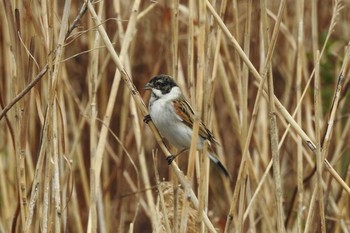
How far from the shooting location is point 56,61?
238 centimetres

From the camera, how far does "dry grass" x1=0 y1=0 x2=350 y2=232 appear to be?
2.49 metres

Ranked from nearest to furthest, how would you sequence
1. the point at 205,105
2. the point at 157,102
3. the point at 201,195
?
the point at 201,195
the point at 205,105
the point at 157,102

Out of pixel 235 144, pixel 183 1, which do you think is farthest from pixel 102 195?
pixel 183 1

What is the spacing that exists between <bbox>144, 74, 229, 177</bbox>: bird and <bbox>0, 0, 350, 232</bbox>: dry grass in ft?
0.52

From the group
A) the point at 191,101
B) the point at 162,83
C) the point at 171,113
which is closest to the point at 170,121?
the point at 171,113

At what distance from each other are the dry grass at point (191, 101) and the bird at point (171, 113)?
0.52ft

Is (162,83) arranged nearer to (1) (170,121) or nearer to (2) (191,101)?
(1) (170,121)

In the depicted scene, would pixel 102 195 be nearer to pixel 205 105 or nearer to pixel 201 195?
pixel 205 105

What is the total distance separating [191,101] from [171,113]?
0.49 m

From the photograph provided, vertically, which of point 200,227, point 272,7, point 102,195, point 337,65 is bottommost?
point 200,227

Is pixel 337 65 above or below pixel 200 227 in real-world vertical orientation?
above

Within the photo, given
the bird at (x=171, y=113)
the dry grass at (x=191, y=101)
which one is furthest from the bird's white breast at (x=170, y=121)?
the dry grass at (x=191, y=101)

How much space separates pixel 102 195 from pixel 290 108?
4.08 ft

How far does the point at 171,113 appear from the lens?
3170 mm
